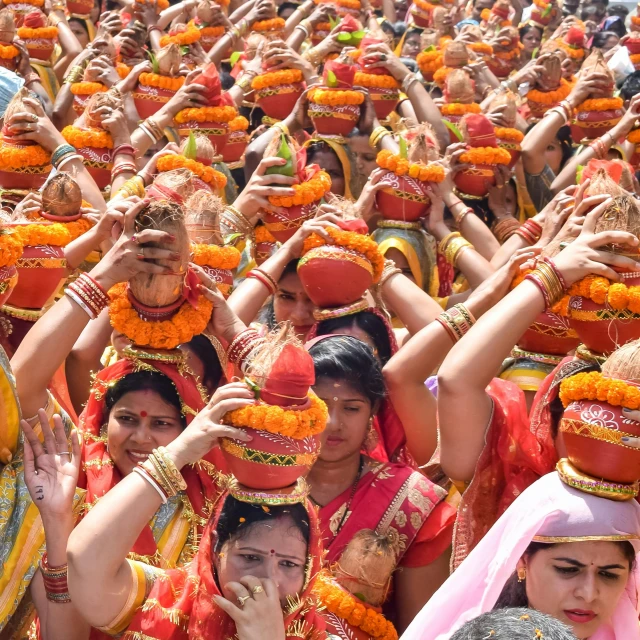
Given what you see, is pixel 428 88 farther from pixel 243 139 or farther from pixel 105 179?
pixel 105 179

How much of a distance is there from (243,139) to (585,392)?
4.68 meters

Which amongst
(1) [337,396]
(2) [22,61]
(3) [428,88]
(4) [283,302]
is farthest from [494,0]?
(1) [337,396]

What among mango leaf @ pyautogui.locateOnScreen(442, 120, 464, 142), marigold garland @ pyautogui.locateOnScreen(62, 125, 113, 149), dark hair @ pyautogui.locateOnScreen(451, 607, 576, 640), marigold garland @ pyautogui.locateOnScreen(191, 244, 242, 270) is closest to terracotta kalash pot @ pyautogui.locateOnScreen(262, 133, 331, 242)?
marigold garland @ pyautogui.locateOnScreen(191, 244, 242, 270)

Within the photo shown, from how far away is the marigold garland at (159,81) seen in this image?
704 cm

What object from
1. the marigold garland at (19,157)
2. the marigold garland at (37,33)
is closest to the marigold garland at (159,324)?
the marigold garland at (19,157)

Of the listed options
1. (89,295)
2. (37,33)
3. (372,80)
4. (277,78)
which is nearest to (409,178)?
(372,80)

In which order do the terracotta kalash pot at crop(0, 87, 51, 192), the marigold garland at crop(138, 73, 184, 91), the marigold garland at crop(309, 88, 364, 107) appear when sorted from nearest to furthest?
the terracotta kalash pot at crop(0, 87, 51, 192) < the marigold garland at crop(309, 88, 364, 107) < the marigold garland at crop(138, 73, 184, 91)

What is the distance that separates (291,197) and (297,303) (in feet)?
1.45

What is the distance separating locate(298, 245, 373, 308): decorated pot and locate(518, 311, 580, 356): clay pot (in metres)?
0.65

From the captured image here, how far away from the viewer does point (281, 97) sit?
23.2ft

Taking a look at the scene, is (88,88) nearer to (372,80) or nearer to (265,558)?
(372,80)

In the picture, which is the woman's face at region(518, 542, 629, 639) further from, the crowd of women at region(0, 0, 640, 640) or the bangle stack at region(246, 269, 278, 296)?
the bangle stack at region(246, 269, 278, 296)

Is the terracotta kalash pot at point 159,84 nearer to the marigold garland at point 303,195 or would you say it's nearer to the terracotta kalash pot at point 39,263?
the marigold garland at point 303,195

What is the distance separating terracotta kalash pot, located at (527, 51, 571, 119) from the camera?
8383 mm
